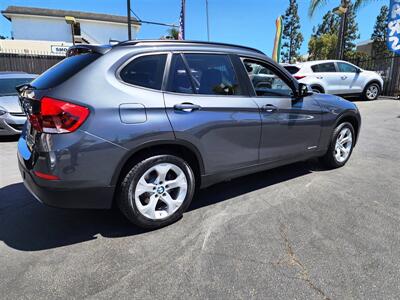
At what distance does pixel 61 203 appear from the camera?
110 inches

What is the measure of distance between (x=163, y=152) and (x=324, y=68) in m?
10.9

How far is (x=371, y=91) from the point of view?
1370cm

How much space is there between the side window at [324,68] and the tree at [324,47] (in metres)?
33.0

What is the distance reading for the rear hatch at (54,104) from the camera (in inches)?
104

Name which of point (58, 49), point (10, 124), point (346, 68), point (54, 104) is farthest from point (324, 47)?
point (54, 104)

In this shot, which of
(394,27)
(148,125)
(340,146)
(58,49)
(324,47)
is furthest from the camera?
(324,47)

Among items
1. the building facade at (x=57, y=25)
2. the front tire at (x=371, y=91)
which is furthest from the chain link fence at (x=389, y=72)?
the building facade at (x=57, y=25)

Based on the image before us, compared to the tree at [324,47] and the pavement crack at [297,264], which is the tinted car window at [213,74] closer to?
the pavement crack at [297,264]

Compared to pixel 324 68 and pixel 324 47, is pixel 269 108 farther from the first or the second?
pixel 324 47

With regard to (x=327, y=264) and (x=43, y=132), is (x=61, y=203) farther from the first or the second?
(x=327, y=264)

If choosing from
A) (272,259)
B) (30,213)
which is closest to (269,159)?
(272,259)

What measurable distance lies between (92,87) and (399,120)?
9067 mm

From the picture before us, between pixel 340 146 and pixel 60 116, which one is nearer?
pixel 60 116

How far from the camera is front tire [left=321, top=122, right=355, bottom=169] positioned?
4.91 metres
